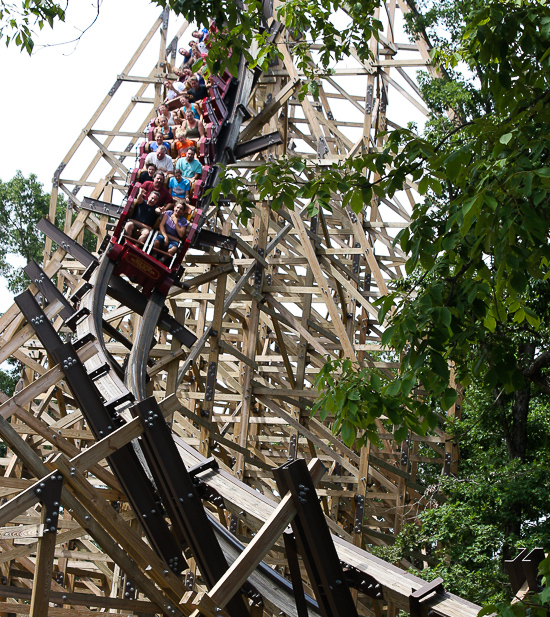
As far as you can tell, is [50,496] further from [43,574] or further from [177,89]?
[177,89]

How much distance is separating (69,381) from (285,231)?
4.68m

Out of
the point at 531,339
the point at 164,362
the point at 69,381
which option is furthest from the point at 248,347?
the point at 69,381

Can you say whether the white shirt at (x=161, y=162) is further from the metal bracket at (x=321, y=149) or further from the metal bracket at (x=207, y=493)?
the metal bracket at (x=207, y=493)

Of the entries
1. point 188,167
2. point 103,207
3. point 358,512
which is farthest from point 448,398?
point 103,207

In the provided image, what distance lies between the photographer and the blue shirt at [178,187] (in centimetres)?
846

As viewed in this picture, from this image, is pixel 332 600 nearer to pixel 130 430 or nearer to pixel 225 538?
pixel 225 538

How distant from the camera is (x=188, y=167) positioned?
880 cm

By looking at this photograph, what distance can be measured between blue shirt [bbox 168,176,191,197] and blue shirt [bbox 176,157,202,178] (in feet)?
0.79

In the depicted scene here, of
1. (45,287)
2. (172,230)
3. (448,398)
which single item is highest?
(172,230)

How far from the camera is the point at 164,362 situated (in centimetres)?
750

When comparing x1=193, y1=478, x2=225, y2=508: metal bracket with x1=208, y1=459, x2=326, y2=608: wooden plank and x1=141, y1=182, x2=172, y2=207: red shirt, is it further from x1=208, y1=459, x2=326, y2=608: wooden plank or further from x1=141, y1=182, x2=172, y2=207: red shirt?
x1=141, y1=182, x2=172, y2=207: red shirt

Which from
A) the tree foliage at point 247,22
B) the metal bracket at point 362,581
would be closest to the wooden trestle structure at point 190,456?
the metal bracket at point 362,581

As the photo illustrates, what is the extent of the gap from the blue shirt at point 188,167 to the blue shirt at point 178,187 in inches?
9.4

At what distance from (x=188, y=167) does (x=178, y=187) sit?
1.35 ft
